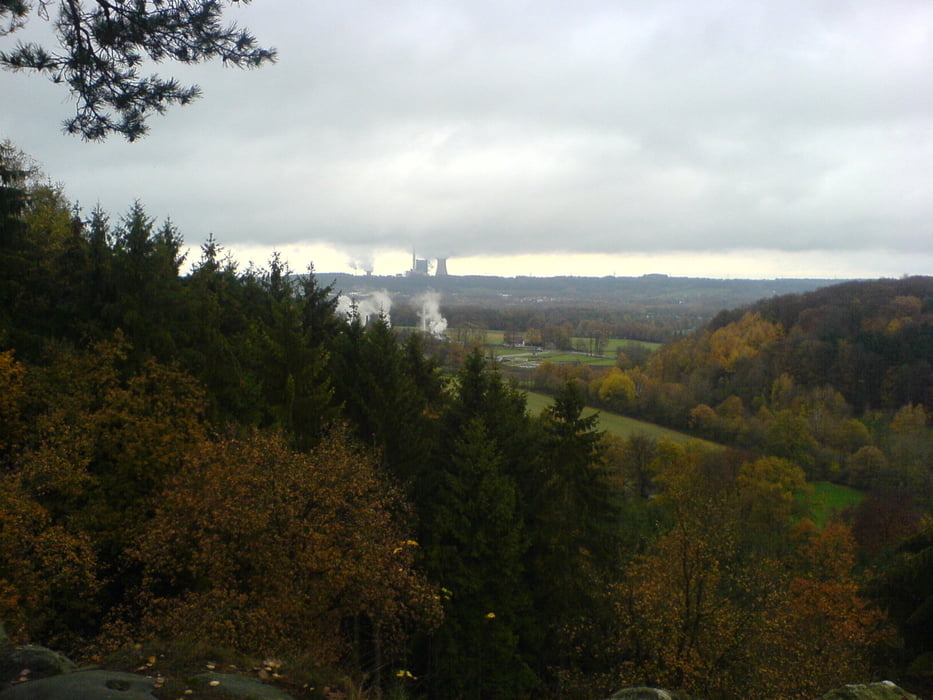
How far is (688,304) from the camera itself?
178000 millimetres

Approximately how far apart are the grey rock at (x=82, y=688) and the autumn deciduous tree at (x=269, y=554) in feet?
8.67

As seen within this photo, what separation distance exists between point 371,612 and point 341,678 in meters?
3.04

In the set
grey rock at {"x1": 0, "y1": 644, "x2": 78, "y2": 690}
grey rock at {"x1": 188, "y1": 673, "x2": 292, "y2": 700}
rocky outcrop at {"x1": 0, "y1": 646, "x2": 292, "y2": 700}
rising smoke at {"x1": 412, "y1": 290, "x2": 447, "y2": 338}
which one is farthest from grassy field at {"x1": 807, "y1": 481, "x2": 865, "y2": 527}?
rising smoke at {"x1": 412, "y1": 290, "x2": 447, "y2": 338}

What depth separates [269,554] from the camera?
9641 mm

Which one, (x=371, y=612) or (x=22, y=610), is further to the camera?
(x=371, y=612)

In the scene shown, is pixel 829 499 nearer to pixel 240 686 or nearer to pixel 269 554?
pixel 269 554

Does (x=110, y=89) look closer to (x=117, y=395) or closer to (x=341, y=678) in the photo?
(x=117, y=395)

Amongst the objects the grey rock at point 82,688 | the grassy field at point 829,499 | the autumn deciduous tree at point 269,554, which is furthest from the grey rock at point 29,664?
the grassy field at point 829,499

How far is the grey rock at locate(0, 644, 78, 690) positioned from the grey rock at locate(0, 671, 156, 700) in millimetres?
355

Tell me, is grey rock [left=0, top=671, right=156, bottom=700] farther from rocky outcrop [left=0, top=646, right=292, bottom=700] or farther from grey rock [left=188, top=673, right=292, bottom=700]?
grey rock [left=188, top=673, right=292, bottom=700]

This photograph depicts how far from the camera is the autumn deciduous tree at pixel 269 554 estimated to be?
9172mm

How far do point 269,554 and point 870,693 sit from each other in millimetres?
8271

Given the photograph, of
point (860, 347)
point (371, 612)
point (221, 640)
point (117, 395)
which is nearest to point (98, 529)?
point (117, 395)

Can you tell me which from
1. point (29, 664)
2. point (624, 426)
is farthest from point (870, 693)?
point (624, 426)
